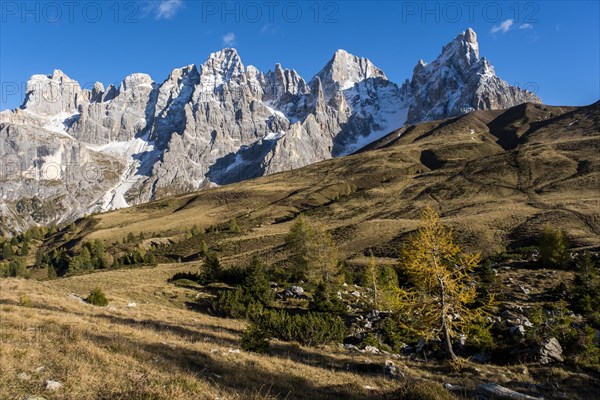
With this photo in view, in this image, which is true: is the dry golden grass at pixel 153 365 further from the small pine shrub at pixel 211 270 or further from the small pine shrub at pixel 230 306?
the small pine shrub at pixel 211 270

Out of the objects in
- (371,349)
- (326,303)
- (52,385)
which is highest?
(52,385)

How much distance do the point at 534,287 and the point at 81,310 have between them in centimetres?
3795

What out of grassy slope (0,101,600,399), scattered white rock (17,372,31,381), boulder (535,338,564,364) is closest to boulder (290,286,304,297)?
grassy slope (0,101,600,399)

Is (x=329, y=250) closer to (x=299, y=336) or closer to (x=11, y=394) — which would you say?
(x=299, y=336)

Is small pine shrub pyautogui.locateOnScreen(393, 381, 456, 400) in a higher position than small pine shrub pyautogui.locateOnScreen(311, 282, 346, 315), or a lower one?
higher

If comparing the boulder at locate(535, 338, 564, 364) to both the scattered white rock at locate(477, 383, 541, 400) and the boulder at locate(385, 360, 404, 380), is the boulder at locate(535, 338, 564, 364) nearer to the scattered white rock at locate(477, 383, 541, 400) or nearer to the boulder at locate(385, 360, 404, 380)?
the scattered white rock at locate(477, 383, 541, 400)

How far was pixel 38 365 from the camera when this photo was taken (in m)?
9.32

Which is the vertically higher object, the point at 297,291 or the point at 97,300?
the point at 97,300

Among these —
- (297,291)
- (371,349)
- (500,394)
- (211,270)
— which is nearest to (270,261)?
(211,270)

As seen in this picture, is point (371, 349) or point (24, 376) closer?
point (24, 376)

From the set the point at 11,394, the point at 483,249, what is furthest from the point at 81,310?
the point at 483,249

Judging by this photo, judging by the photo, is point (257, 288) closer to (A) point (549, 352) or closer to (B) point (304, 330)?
(B) point (304, 330)

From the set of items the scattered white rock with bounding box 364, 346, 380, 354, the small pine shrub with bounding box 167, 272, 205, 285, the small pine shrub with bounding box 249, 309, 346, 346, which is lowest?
the scattered white rock with bounding box 364, 346, 380, 354

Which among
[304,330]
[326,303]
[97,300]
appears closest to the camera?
[304,330]
